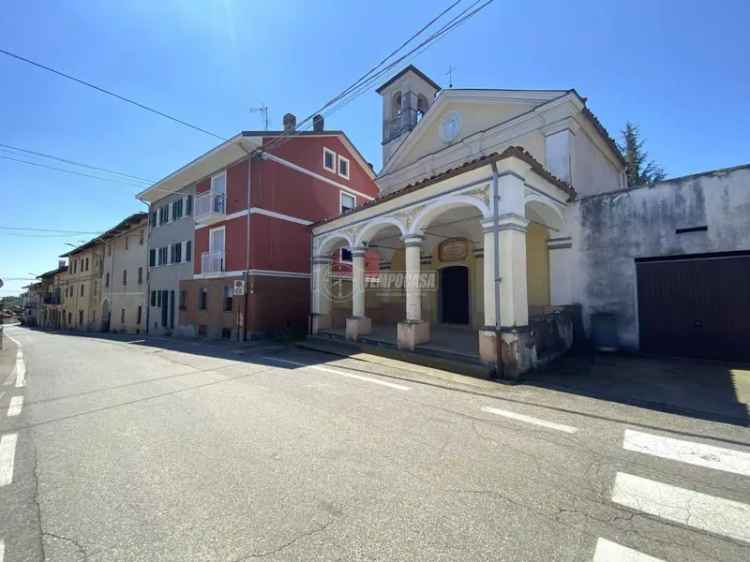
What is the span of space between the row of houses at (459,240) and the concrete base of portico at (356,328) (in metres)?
0.05

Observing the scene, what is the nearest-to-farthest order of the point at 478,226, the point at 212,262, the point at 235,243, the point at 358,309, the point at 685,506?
the point at 685,506 < the point at 358,309 < the point at 478,226 < the point at 235,243 < the point at 212,262

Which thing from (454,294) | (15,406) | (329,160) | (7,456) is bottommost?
(15,406)

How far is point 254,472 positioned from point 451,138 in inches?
521

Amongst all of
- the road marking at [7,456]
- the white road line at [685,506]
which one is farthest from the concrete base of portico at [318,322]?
the white road line at [685,506]

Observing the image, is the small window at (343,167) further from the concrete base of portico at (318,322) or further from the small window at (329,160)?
the concrete base of portico at (318,322)

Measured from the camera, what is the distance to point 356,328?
10688 millimetres

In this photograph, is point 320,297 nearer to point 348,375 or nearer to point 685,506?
point 348,375

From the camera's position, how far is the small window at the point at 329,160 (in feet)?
57.9

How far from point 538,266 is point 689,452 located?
7626 millimetres

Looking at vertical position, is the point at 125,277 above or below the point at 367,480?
above

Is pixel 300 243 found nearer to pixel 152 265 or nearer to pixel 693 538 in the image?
pixel 152 265

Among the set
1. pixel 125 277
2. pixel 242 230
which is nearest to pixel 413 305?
pixel 242 230

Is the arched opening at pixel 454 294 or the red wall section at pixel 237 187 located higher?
the red wall section at pixel 237 187

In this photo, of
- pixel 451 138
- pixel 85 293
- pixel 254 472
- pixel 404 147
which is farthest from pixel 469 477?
pixel 85 293
